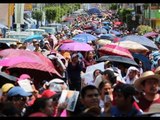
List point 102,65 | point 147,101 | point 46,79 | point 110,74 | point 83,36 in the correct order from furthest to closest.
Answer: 1. point 83,36
2. point 102,65
3. point 46,79
4. point 110,74
5. point 147,101

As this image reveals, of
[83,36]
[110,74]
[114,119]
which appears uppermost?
[114,119]

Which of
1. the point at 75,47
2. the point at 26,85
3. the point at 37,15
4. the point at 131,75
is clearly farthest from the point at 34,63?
the point at 37,15

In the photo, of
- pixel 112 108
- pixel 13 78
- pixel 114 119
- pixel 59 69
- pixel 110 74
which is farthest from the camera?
pixel 59 69

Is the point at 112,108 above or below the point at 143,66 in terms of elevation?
above

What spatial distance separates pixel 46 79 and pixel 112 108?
13.3 feet

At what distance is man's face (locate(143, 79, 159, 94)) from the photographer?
21.7 ft

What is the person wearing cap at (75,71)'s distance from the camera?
12336 millimetres

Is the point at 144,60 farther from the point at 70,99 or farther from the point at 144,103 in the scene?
the point at 70,99

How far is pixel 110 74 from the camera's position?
A: 779 cm

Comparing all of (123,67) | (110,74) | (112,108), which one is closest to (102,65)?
(123,67)

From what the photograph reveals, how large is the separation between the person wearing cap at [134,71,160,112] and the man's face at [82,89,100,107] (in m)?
0.94

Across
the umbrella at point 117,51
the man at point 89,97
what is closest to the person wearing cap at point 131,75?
the umbrella at point 117,51

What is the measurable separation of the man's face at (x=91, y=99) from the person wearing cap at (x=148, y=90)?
0.94 meters

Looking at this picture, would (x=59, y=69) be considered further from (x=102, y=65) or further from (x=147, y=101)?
(x=147, y=101)
